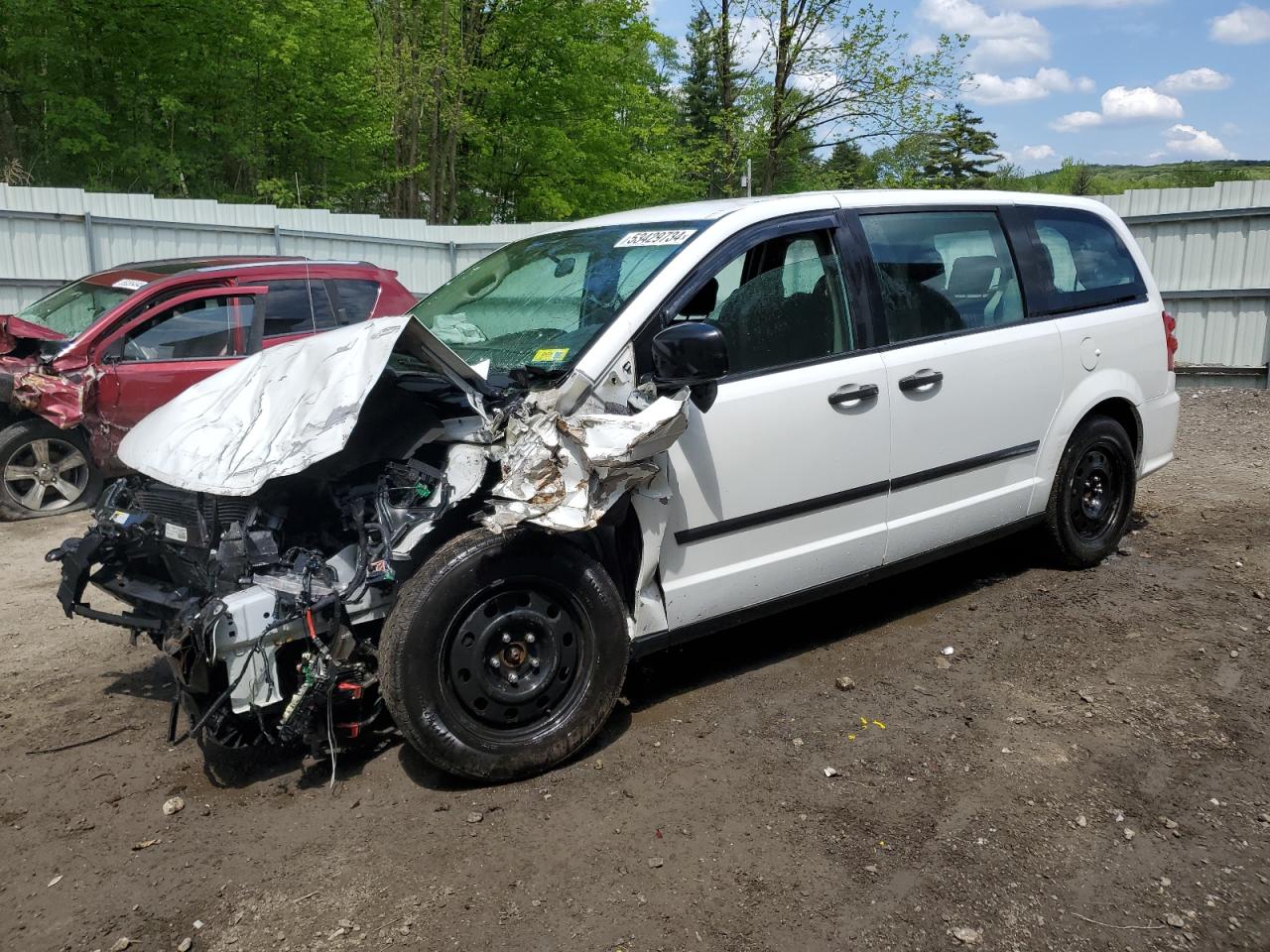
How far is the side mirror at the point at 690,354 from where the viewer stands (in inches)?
132

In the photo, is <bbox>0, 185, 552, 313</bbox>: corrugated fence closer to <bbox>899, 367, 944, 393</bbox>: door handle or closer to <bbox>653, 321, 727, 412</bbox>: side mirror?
<bbox>899, 367, 944, 393</bbox>: door handle

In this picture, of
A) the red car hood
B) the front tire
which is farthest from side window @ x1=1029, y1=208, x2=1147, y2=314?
the red car hood

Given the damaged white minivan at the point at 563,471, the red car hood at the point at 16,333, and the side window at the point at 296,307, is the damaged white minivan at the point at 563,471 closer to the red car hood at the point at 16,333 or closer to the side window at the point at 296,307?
the side window at the point at 296,307

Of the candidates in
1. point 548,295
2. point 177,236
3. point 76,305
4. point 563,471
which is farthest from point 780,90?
point 563,471

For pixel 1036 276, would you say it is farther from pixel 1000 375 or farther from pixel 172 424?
pixel 172 424

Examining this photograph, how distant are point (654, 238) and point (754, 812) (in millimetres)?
2242

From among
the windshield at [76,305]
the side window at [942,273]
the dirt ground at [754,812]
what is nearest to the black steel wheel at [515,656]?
the dirt ground at [754,812]

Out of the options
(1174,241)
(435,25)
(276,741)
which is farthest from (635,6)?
(276,741)

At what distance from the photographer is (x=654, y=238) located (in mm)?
4066

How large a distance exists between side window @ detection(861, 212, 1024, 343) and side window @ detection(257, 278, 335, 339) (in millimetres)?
A: 5268

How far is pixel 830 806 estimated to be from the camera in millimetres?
3287

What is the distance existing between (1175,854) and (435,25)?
940 inches

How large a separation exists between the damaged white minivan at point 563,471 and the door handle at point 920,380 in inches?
0.6

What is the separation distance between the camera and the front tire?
3230 millimetres
